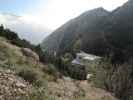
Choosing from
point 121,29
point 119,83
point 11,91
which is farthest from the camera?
point 121,29

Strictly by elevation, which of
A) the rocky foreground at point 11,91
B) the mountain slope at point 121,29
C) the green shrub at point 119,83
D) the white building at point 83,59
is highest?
the mountain slope at point 121,29

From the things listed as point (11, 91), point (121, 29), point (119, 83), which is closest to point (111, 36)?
point (121, 29)

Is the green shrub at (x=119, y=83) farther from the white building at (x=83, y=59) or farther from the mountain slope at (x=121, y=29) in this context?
the mountain slope at (x=121, y=29)

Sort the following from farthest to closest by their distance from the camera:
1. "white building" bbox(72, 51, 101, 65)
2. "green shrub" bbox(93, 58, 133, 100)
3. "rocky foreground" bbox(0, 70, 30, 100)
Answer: "white building" bbox(72, 51, 101, 65) → "green shrub" bbox(93, 58, 133, 100) → "rocky foreground" bbox(0, 70, 30, 100)

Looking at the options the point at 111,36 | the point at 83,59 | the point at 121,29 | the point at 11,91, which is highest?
the point at 121,29

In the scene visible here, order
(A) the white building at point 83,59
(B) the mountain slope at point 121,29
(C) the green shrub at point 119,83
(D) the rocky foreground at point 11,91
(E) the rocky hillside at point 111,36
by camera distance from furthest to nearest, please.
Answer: (B) the mountain slope at point 121,29 → (E) the rocky hillside at point 111,36 → (A) the white building at point 83,59 → (C) the green shrub at point 119,83 → (D) the rocky foreground at point 11,91

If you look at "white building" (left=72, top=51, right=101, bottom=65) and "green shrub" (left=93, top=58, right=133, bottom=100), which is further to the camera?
"white building" (left=72, top=51, right=101, bottom=65)

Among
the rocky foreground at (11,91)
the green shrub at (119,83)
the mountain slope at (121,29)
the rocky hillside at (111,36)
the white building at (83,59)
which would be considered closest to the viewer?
the rocky foreground at (11,91)

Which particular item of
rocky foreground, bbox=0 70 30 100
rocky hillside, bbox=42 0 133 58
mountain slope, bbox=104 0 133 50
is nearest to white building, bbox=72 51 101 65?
rocky hillside, bbox=42 0 133 58

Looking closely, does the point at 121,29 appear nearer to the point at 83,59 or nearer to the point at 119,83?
the point at 83,59

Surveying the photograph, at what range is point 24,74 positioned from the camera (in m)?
7.06

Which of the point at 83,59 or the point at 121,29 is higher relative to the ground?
the point at 121,29

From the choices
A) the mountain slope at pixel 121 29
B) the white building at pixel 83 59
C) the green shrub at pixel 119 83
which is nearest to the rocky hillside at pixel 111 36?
the mountain slope at pixel 121 29

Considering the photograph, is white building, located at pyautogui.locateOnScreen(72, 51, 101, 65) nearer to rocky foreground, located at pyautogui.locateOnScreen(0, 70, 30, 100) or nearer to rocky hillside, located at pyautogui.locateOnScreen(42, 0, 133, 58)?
rocky hillside, located at pyautogui.locateOnScreen(42, 0, 133, 58)
